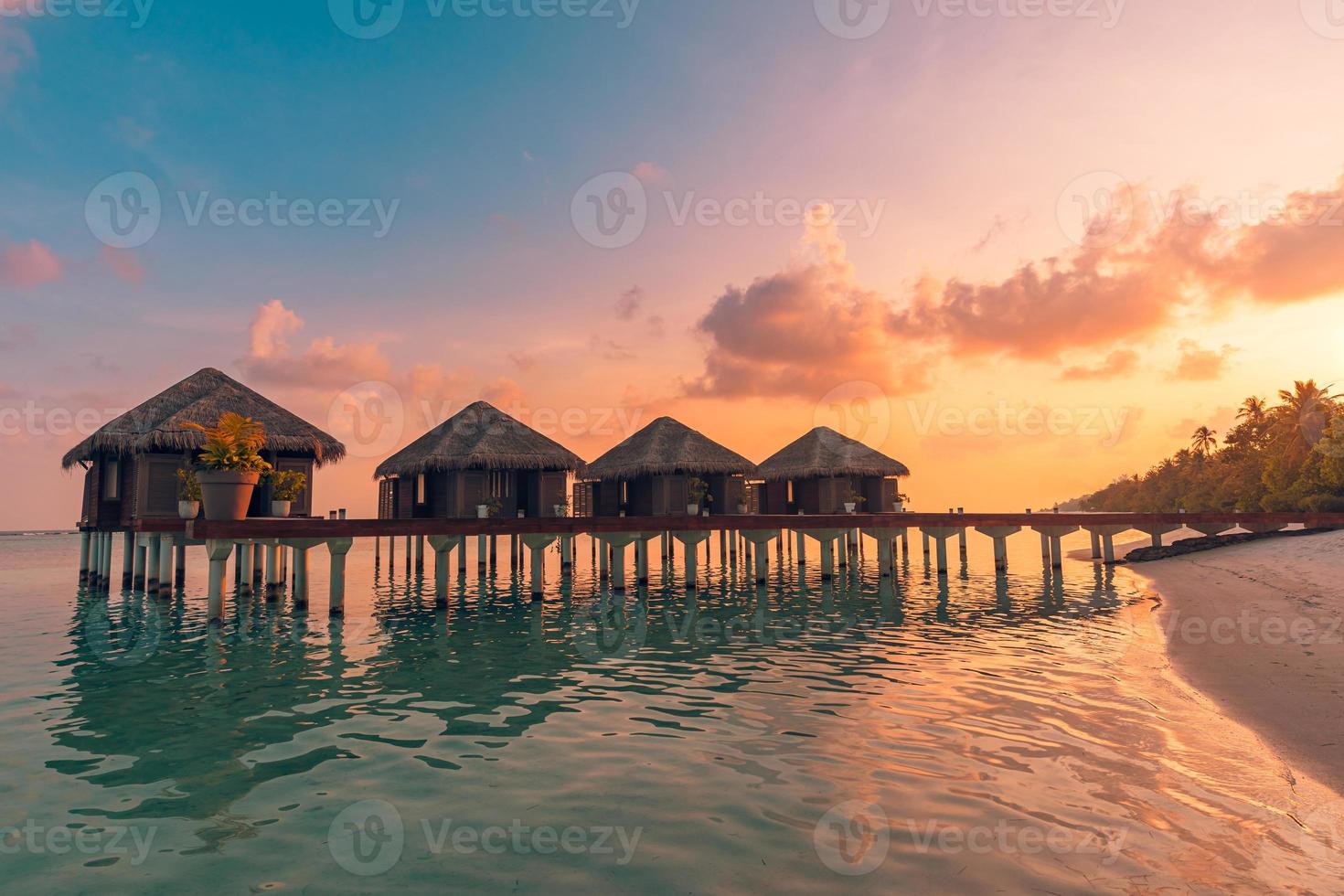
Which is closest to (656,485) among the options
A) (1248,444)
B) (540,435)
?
(540,435)

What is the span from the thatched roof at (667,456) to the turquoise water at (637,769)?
38.5 feet

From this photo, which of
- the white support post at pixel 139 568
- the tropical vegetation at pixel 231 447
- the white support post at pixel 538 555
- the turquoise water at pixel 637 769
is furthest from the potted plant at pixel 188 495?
the white support post at pixel 538 555

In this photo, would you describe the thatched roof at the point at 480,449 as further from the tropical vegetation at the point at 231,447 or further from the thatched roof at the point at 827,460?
the thatched roof at the point at 827,460

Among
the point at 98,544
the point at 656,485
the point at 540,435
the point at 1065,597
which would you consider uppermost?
the point at 540,435

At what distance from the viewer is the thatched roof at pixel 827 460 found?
28406mm

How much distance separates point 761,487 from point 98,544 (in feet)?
81.2

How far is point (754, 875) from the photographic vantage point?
4465 mm

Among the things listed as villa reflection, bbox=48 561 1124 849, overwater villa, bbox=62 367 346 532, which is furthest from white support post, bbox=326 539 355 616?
overwater villa, bbox=62 367 346 532

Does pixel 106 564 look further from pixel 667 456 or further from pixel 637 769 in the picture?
pixel 637 769

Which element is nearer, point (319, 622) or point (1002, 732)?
point (1002, 732)

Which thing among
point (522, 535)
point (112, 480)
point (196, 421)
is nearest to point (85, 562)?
point (112, 480)

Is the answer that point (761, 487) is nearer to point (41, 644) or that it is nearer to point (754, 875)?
point (41, 644)

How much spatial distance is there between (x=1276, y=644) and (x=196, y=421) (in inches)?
959

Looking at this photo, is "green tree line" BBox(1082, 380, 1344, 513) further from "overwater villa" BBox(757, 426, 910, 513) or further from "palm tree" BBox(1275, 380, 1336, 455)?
"overwater villa" BBox(757, 426, 910, 513)
